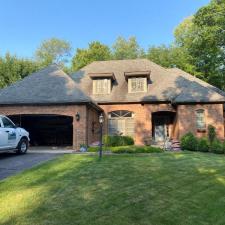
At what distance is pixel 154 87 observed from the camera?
2188 cm

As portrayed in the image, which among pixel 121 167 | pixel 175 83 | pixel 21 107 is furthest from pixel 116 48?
pixel 121 167

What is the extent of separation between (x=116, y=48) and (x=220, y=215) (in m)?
45.3

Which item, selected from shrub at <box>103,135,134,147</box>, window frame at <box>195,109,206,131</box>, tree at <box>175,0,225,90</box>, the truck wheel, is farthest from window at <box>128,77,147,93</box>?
the truck wheel

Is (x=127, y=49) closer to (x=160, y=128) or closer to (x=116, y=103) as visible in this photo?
(x=160, y=128)

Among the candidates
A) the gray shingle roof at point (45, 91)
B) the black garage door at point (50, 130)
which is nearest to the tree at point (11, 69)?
the black garage door at point (50, 130)

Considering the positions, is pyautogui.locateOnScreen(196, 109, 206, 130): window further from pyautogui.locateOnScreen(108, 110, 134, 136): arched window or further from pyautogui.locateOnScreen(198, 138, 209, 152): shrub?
pyautogui.locateOnScreen(108, 110, 134, 136): arched window

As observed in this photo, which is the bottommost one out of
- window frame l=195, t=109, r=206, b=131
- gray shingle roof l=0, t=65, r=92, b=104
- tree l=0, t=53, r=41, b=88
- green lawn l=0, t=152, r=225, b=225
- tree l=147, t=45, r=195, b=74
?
green lawn l=0, t=152, r=225, b=225

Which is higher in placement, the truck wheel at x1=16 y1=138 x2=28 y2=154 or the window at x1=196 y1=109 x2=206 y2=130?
the window at x1=196 y1=109 x2=206 y2=130

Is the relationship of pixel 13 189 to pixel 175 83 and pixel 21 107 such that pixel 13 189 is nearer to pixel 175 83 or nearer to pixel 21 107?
pixel 21 107

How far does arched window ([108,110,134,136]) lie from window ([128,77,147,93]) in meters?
1.98

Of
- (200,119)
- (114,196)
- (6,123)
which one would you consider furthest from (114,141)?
(114,196)

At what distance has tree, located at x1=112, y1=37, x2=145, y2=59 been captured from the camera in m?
46.2

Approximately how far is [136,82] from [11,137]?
1230cm

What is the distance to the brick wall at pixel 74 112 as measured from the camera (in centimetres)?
1627
